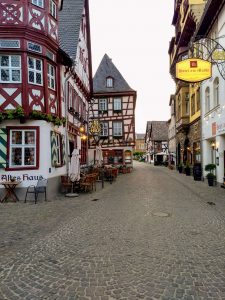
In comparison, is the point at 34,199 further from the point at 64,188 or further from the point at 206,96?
the point at 206,96

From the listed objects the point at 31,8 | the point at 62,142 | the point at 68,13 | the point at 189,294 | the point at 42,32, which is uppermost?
the point at 68,13

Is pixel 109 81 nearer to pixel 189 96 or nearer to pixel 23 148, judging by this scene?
pixel 189 96

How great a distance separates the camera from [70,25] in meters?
19.1

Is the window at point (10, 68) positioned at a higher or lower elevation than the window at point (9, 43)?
lower

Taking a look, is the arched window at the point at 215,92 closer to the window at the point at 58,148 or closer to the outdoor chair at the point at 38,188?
the window at the point at 58,148

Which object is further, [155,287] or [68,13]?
[68,13]

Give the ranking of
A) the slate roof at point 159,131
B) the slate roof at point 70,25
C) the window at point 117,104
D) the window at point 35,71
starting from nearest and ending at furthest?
the window at point 35,71, the slate roof at point 70,25, the window at point 117,104, the slate roof at point 159,131

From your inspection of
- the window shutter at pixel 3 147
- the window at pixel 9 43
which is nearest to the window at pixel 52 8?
the window at pixel 9 43

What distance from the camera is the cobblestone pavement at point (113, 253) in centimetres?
397

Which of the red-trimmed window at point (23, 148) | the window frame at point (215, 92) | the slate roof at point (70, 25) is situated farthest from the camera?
the slate roof at point (70, 25)

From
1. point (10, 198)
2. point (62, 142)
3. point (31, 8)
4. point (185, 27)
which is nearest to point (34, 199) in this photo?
point (10, 198)

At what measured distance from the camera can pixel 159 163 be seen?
180 ft

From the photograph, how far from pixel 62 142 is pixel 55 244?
370 inches

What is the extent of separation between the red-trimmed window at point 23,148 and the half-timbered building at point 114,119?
20.8 m
